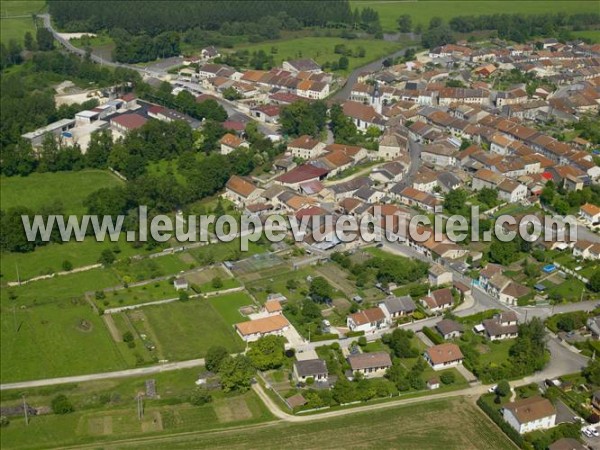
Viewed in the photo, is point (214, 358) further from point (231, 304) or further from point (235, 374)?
point (231, 304)

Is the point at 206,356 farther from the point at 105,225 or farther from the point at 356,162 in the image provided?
the point at 356,162

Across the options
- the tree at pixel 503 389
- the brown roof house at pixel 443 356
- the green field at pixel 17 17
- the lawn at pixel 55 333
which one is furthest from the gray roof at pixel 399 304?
the green field at pixel 17 17

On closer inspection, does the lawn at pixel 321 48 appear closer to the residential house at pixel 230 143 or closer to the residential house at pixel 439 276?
the residential house at pixel 230 143

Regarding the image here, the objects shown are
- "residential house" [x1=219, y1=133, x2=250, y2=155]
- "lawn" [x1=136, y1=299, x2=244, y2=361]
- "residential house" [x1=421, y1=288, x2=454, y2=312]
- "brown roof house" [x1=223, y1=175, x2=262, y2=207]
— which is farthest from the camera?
"residential house" [x1=219, y1=133, x2=250, y2=155]

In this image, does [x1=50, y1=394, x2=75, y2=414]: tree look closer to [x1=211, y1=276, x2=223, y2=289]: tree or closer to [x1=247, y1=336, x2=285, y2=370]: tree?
[x1=247, y1=336, x2=285, y2=370]: tree

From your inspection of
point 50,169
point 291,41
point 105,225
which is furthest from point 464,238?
point 291,41

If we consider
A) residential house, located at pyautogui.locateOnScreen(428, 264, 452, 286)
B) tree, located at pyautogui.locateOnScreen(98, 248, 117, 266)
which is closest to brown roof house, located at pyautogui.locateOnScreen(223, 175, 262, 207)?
tree, located at pyautogui.locateOnScreen(98, 248, 117, 266)

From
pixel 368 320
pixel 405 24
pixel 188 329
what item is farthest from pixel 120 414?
pixel 405 24
